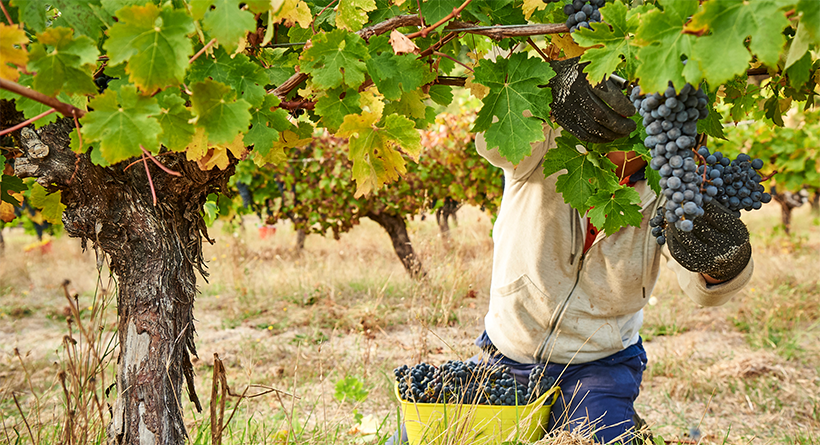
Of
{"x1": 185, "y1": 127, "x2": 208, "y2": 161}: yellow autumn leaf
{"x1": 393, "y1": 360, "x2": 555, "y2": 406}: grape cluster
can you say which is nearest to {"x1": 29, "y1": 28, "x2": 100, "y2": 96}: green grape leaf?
{"x1": 185, "y1": 127, "x2": 208, "y2": 161}: yellow autumn leaf

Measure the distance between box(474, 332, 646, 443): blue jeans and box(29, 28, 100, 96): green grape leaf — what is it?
172 cm

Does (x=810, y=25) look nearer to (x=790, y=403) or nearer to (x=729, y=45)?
(x=729, y=45)

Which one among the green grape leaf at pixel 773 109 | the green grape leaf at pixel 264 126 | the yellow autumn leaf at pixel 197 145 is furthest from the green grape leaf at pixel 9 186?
the green grape leaf at pixel 773 109

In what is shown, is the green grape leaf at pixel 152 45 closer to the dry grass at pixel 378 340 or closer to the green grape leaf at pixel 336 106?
the green grape leaf at pixel 336 106

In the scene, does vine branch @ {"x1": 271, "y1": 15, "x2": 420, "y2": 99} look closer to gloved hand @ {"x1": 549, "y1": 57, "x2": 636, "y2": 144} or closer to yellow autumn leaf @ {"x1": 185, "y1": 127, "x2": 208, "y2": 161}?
yellow autumn leaf @ {"x1": 185, "y1": 127, "x2": 208, "y2": 161}

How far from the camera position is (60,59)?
2.79 feet

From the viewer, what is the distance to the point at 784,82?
1336 millimetres

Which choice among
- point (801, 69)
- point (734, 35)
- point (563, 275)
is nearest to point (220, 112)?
point (734, 35)

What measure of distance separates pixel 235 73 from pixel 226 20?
0.25 metres

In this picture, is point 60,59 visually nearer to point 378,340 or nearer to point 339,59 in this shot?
point 339,59

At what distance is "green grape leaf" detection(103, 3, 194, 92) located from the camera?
0.84 m

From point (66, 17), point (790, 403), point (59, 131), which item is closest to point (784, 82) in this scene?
Result: point (66, 17)

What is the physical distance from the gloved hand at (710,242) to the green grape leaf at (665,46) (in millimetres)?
698

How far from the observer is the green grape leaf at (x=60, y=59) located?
2.71 feet
